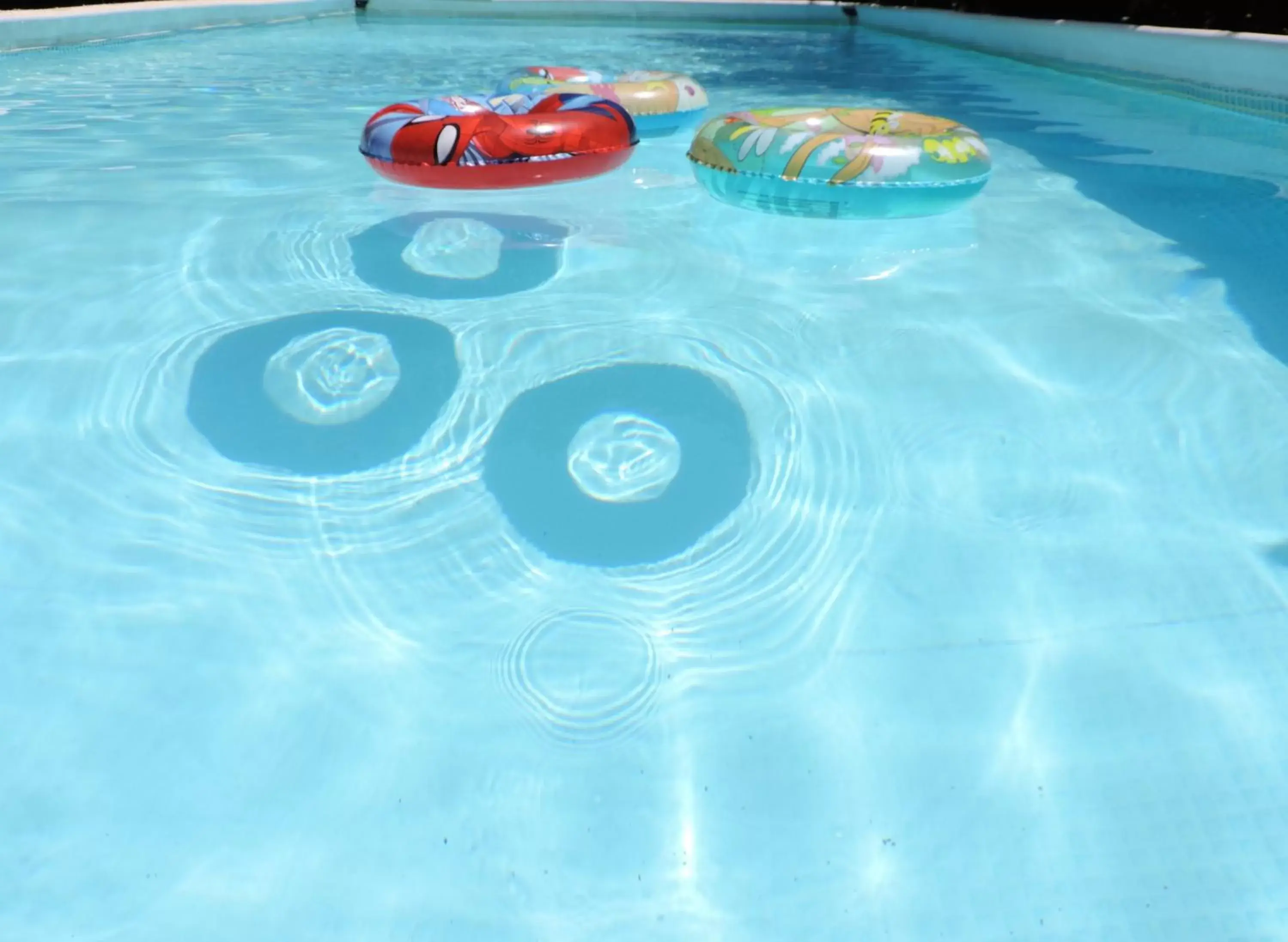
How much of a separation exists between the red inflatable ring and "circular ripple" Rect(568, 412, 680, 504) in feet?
3.02

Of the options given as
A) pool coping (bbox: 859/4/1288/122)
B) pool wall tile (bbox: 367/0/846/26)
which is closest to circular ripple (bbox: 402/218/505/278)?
pool coping (bbox: 859/4/1288/122)

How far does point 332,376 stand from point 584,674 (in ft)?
4.52

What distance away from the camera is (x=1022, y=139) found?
5.60m

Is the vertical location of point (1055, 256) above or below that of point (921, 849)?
above

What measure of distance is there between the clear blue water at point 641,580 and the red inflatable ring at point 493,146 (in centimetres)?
41

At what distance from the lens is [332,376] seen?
272 centimetres

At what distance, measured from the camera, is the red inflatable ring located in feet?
9.30

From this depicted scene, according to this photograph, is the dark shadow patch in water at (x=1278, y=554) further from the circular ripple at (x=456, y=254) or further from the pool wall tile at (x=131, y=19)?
the pool wall tile at (x=131, y=19)

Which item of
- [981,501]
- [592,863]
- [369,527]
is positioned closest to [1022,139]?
[981,501]

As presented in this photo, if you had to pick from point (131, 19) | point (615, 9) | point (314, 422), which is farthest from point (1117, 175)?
point (615, 9)

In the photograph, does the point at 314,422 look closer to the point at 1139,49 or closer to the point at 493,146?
the point at 493,146

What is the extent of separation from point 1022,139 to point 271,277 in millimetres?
4499

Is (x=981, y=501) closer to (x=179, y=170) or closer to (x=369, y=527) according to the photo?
(x=369, y=527)

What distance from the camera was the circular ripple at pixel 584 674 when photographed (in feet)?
5.75
